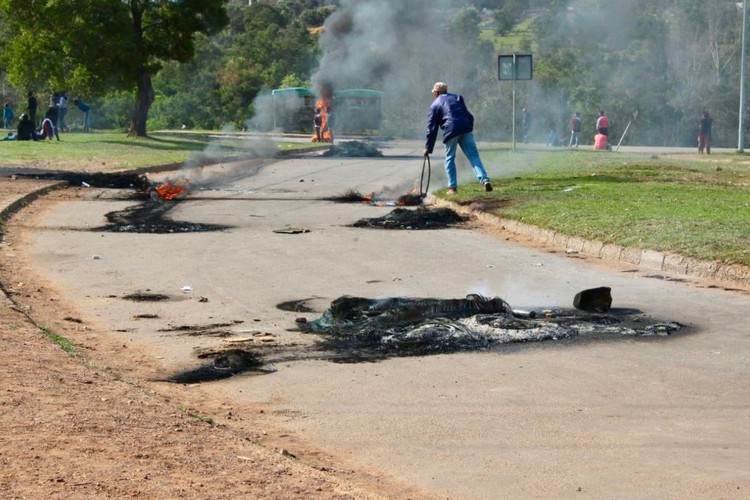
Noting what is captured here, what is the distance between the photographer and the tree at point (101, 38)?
4119 cm

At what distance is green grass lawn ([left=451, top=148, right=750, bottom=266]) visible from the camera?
1274 cm

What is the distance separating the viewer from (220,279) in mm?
11625

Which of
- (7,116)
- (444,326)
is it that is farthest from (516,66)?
(7,116)

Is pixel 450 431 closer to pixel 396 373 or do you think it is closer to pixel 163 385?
pixel 396 373

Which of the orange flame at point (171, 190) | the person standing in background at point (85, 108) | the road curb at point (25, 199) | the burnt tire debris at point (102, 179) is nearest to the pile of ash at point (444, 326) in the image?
the road curb at point (25, 199)

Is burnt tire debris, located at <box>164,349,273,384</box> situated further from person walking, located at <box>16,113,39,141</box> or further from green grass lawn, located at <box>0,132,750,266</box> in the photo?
person walking, located at <box>16,113,39,141</box>

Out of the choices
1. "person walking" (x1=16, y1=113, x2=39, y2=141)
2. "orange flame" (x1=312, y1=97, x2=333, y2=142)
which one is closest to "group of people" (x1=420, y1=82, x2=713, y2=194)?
"person walking" (x1=16, y1=113, x2=39, y2=141)

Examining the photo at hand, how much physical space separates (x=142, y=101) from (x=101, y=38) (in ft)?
12.1

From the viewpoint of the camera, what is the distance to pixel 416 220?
16.8 meters

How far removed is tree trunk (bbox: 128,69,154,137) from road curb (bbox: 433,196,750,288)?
29.5 metres

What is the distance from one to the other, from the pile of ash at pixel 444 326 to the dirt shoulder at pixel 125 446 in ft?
6.00

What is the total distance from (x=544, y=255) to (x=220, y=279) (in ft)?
12.7

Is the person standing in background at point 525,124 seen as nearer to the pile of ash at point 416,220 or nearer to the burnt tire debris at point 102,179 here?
the burnt tire debris at point 102,179

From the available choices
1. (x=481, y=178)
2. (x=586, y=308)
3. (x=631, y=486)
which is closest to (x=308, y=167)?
(x=481, y=178)
